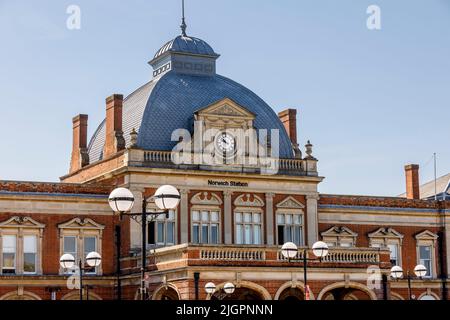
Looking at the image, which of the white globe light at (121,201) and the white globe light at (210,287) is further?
the white globe light at (210,287)

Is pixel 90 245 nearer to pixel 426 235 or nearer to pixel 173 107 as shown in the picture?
pixel 173 107

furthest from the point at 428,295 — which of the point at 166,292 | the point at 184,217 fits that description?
the point at 166,292

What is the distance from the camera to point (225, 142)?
5222 cm

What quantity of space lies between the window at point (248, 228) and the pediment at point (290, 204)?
4.79ft

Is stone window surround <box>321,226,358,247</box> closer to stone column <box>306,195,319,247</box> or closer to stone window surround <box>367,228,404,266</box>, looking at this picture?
stone window surround <box>367,228,404,266</box>

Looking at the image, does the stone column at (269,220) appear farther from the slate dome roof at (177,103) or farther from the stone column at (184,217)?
the stone column at (184,217)

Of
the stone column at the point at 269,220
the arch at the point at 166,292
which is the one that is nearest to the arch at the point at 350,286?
the arch at the point at 166,292

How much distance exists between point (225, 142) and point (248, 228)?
4.95 m

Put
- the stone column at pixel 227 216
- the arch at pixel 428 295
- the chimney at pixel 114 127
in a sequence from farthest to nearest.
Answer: the arch at pixel 428 295, the chimney at pixel 114 127, the stone column at pixel 227 216

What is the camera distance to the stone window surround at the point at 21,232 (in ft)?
159

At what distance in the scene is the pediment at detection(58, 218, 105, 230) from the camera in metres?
49.7
